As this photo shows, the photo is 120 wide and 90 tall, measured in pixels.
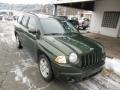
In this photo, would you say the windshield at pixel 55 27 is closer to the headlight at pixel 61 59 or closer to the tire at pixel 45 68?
the tire at pixel 45 68

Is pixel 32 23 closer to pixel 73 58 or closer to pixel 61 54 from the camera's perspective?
pixel 61 54

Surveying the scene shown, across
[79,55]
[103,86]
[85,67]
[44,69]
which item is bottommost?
[103,86]

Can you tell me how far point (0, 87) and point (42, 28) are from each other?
1.95 metres

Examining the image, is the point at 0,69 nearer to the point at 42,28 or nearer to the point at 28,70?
the point at 28,70

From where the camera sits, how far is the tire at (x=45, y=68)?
3479 mm

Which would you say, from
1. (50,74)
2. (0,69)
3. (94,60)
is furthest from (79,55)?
(0,69)

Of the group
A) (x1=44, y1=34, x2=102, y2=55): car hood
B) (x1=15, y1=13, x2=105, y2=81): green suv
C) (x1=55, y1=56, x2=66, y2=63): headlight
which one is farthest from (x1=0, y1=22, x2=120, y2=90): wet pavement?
(x1=44, y1=34, x2=102, y2=55): car hood

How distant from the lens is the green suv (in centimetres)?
306

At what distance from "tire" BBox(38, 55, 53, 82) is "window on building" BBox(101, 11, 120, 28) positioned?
379 inches

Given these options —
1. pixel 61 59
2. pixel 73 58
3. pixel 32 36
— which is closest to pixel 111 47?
pixel 32 36

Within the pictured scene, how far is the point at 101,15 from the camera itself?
13.1m

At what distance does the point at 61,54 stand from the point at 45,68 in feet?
2.78

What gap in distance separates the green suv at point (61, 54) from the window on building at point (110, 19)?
8.65 metres

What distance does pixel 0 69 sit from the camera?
14.4 ft
